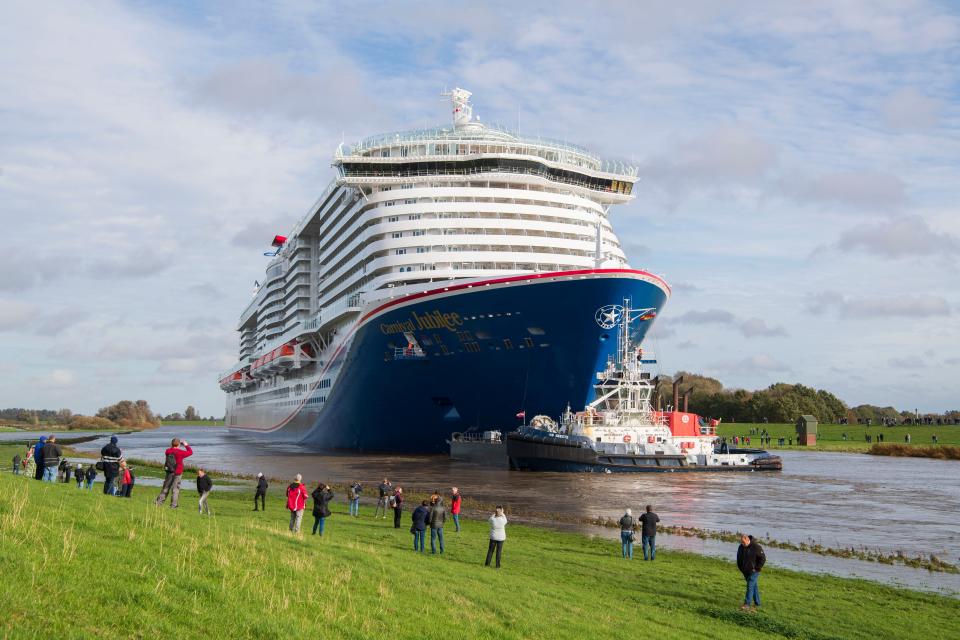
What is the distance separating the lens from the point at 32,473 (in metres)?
26.0

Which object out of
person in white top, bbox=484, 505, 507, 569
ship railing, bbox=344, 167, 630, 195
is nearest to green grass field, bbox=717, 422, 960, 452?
ship railing, bbox=344, 167, 630, 195

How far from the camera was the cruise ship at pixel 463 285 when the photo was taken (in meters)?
43.0

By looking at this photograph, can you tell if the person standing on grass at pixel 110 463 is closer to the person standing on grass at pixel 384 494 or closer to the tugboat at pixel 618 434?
the person standing on grass at pixel 384 494

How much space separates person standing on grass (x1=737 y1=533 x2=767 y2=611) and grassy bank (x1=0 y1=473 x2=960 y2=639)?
431 millimetres

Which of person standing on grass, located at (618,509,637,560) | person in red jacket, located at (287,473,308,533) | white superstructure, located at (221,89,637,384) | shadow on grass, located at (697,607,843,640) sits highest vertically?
→ white superstructure, located at (221,89,637,384)

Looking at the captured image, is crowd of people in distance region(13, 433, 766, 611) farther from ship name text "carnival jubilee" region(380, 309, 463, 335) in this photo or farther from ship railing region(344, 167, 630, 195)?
ship railing region(344, 167, 630, 195)

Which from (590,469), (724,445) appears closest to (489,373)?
(590,469)

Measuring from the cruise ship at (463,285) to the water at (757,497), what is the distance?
4072mm

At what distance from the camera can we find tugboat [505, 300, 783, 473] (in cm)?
4347

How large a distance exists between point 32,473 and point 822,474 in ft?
135

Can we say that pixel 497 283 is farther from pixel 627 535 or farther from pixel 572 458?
pixel 627 535

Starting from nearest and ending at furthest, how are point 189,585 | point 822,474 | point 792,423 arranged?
point 189,585 < point 822,474 < point 792,423

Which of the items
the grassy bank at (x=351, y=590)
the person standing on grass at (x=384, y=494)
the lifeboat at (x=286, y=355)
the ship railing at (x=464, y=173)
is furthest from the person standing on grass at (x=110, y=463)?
the lifeboat at (x=286, y=355)

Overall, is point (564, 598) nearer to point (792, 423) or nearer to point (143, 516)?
point (143, 516)
